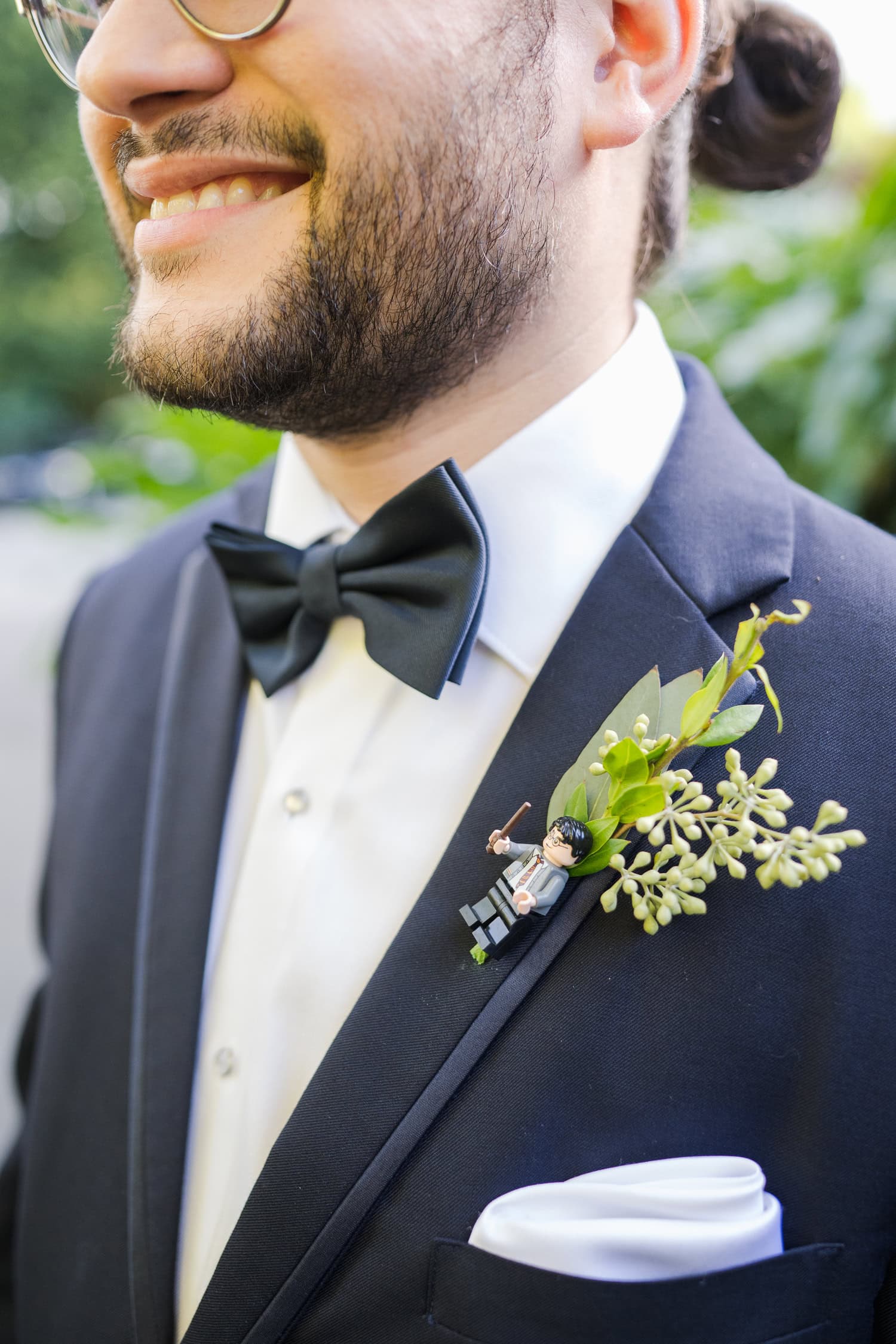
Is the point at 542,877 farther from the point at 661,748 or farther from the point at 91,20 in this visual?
the point at 91,20

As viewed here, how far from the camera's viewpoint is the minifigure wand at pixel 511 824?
38.2 inches

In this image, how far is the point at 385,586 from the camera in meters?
1.20

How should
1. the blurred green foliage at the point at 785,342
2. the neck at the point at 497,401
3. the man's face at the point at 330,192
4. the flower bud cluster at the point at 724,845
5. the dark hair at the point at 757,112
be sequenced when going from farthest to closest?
the blurred green foliage at the point at 785,342
the dark hair at the point at 757,112
the neck at the point at 497,401
the man's face at the point at 330,192
the flower bud cluster at the point at 724,845

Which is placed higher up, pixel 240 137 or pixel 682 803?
pixel 240 137

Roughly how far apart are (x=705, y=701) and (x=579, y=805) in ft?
0.54

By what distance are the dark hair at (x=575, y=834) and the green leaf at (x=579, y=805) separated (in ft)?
0.05

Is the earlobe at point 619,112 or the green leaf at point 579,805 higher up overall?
the earlobe at point 619,112

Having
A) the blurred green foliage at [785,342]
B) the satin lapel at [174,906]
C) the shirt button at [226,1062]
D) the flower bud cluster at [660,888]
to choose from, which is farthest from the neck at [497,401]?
the shirt button at [226,1062]

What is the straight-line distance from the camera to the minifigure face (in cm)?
95

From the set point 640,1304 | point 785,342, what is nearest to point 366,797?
point 640,1304

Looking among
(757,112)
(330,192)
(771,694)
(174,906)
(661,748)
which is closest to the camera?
(771,694)

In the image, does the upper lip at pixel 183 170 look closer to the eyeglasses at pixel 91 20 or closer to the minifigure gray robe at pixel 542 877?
the eyeglasses at pixel 91 20

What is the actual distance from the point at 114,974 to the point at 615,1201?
750 millimetres

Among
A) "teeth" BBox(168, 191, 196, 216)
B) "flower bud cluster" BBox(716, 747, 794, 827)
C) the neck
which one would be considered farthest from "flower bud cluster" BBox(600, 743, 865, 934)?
"teeth" BBox(168, 191, 196, 216)
